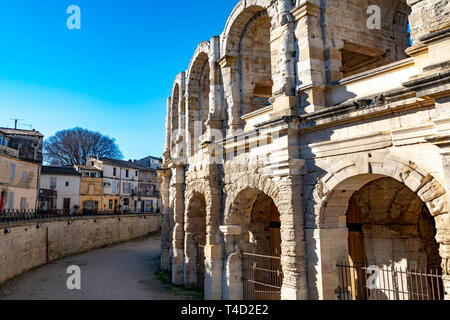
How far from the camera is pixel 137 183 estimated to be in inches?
1759

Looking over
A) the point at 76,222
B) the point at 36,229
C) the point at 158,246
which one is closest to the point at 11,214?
the point at 36,229

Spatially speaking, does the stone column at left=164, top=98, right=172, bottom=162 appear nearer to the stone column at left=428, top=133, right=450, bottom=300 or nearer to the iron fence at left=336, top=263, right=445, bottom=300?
the iron fence at left=336, top=263, right=445, bottom=300

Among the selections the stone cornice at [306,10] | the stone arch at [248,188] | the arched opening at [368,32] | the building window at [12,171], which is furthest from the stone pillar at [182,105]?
the building window at [12,171]

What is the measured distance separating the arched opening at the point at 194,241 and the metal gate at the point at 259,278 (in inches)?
112

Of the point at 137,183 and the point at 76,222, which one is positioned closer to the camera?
the point at 76,222

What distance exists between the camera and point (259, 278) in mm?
12219

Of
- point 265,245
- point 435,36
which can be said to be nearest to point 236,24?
point 435,36

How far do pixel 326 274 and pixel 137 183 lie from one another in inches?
1562

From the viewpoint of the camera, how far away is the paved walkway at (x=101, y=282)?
13633mm

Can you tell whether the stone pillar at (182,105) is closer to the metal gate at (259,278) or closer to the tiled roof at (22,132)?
the metal gate at (259,278)

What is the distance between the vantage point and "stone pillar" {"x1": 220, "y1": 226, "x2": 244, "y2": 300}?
1073 centimetres

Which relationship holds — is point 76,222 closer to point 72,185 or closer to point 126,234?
point 126,234

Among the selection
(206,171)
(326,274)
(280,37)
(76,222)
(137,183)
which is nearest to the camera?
(326,274)

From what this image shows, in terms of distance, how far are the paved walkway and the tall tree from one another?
2167 centimetres
